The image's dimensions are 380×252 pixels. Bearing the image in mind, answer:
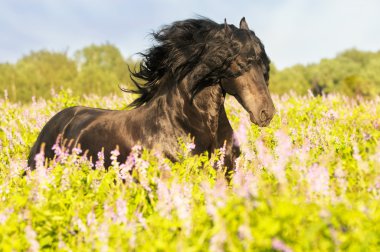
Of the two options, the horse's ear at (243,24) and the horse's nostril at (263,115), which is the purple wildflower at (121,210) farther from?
the horse's ear at (243,24)

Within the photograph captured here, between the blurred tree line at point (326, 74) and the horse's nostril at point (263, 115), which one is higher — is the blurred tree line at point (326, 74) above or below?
above

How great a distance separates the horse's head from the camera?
15.8 feet

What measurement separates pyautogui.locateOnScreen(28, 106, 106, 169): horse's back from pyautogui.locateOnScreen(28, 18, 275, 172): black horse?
763mm

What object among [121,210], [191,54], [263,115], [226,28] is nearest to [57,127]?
[191,54]

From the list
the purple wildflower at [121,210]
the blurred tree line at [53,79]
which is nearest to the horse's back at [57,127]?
the purple wildflower at [121,210]

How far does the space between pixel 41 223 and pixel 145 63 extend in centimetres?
358

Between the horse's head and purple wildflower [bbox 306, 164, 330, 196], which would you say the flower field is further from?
the horse's head

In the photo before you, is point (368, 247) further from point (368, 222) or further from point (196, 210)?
point (196, 210)

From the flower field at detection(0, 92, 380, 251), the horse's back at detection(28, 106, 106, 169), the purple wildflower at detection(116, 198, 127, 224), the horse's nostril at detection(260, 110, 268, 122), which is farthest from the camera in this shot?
the horse's back at detection(28, 106, 106, 169)

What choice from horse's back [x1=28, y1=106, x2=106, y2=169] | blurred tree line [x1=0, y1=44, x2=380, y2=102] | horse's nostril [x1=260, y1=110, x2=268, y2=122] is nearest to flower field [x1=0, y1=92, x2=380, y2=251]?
horse's nostril [x1=260, y1=110, x2=268, y2=122]

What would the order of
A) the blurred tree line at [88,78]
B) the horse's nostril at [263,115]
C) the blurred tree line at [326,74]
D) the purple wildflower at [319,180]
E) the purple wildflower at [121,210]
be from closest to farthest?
1. the purple wildflower at [319,180]
2. the purple wildflower at [121,210]
3. the horse's nostril at [263,115]
4. the blurred tree line at [88,78]
5. the blurred tree line at [326,74]

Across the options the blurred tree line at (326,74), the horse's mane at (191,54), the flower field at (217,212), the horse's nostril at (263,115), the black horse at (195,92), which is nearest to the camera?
the flower field at (217,212)

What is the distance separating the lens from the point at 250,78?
489 cm

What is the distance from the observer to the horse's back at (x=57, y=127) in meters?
6.85
